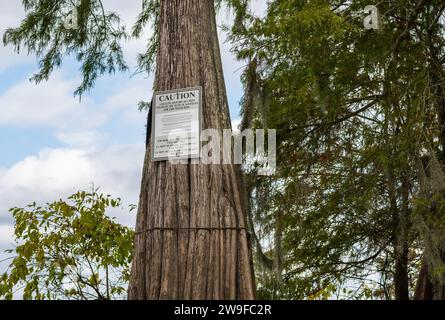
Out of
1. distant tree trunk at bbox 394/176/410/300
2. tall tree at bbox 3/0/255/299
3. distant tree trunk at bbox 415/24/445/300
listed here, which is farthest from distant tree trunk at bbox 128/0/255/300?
distant tree trunk at bbox 394/176/410/300

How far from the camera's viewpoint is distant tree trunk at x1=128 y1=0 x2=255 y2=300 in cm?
564

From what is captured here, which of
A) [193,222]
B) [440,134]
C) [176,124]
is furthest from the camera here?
[440,134]

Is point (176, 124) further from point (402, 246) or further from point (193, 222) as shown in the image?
point (402, 246)

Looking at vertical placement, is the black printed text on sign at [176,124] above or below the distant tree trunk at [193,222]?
above

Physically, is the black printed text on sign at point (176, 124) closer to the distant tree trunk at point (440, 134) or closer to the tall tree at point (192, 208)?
the tall tree at point (192, 208)

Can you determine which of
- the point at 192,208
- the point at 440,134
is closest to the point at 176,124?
the point at 192,208

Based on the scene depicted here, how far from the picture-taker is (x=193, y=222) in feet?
18.9

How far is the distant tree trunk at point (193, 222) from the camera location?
222 inches

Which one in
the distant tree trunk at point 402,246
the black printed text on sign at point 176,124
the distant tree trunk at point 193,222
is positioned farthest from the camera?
the distant tree trunk at point 402,246

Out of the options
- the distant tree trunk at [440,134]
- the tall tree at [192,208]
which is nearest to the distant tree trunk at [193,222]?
the tall tree at [192,208]

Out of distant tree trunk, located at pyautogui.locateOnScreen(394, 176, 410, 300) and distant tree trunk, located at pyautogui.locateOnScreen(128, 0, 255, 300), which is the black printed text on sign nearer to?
distant tree trunk, located at pyautogui.locateOnScreen(128, 0, 255, 300)

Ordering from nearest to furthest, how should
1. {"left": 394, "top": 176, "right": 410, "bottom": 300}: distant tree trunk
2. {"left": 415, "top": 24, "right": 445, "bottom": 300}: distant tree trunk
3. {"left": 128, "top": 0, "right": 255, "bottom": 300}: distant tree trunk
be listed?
{"left": 128, "top": 0, "right": 255, "bottom": 300}: distant tree trunk
{"left": 415, "top": 24, "right": 445, "bottom": 300}: distant tree trunk
{"left": 394, "top": 176, "right": 410, "bottom": 300}: distant tree trunk

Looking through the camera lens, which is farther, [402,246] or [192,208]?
[402,246]
